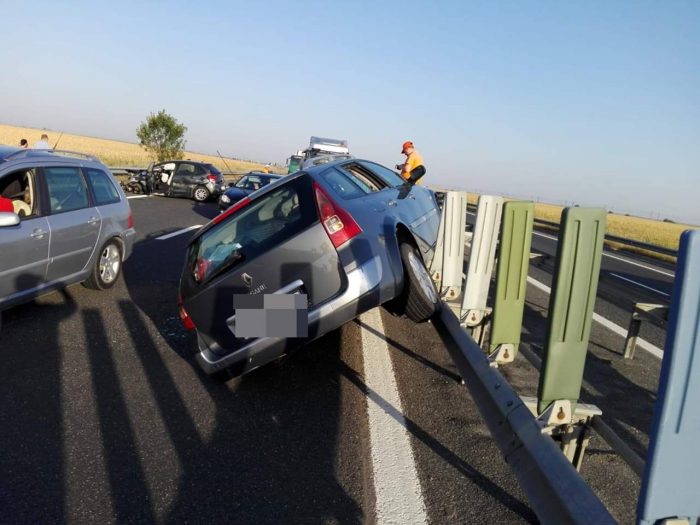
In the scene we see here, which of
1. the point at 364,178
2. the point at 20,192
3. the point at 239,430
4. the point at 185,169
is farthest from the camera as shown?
the point at 185,169

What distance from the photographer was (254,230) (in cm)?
389

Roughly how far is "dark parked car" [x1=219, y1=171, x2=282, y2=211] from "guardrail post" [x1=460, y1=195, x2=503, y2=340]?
462 inches

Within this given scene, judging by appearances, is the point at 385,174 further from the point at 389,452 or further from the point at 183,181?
the point at 183,181

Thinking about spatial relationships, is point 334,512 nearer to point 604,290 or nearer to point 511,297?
point 511,297

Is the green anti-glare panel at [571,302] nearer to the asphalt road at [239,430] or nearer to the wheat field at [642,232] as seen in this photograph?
the asphalt road at [239,430]

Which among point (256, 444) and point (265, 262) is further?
A: point (265, 262)

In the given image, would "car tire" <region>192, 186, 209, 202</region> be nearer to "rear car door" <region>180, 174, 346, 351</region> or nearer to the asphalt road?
the asphalt road

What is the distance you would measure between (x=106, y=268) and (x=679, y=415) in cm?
638

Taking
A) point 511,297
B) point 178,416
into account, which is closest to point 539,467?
point 511,297

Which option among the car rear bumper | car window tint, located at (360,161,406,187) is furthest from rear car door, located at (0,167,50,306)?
car window tint, located at (360,161,406,187)

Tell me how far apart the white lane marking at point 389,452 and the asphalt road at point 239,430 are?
0.03 m

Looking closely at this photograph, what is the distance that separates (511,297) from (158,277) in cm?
554

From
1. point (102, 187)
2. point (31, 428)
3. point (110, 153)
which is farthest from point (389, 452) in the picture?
point (110, 153)

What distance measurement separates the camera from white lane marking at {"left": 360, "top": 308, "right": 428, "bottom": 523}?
8.45 ft
